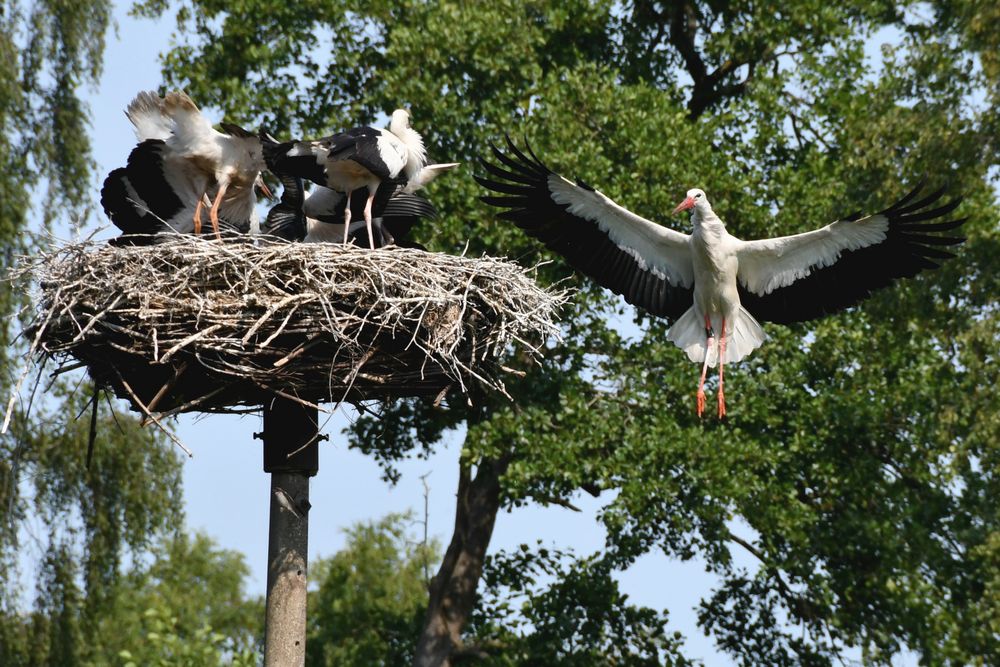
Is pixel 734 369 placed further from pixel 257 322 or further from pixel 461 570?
pixel 257 322

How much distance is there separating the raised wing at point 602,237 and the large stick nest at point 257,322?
1.92 meters

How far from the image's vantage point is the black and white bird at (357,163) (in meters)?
8.75

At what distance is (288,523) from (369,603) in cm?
924

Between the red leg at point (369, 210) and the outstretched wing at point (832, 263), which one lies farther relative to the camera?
the outstretched wing at point (832, 263)

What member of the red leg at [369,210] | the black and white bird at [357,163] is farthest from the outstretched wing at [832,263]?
the red leg at [369,210]

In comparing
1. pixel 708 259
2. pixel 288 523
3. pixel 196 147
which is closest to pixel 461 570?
pixel 708 259

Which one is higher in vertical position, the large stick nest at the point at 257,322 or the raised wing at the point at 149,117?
the raised wing at the point at 149,117

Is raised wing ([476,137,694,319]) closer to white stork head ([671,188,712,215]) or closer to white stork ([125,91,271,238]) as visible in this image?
white stork head ([671,188,712,215])

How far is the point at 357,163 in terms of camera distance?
8.77 metres

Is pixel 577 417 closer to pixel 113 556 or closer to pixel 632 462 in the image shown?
pixel 632 462

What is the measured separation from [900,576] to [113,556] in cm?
664

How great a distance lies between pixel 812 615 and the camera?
539 inches

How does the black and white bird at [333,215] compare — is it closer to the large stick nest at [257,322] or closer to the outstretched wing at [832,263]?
the large stick nest at [257,322]

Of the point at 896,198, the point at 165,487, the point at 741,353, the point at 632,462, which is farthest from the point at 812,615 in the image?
the point at 165,487
